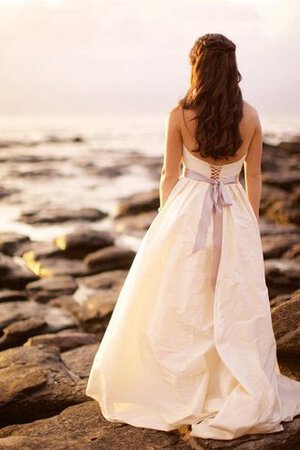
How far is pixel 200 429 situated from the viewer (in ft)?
10.8

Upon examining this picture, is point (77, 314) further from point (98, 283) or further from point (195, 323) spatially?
point (195, 323)

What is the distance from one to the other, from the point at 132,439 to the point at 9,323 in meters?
4.47

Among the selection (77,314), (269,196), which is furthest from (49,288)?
(269,196)

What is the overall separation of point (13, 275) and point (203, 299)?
6899 mm

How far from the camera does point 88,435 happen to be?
361 cm

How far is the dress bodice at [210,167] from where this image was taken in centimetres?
366

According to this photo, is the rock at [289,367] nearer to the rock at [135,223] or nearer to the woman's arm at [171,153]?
the woman's arm at [171,153]

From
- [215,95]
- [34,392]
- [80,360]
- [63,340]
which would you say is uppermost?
[215,95]

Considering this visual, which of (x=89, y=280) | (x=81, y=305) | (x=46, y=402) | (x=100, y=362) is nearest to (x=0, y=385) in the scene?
(x=46, y=402)

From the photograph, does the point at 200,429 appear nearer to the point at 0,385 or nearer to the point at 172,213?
the point at 172,213

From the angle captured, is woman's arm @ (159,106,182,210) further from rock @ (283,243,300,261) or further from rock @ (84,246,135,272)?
rock @ (283,243,300,261)

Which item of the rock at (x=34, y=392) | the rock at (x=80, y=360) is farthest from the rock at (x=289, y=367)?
the rock at (x=80, y=360)

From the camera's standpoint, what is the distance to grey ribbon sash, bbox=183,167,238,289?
3617 mm

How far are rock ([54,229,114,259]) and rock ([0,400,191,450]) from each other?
7.56m
